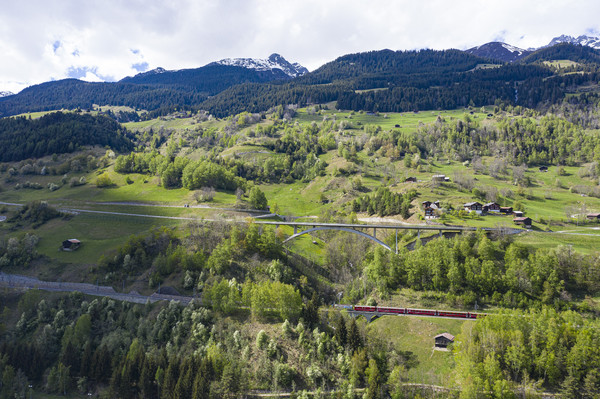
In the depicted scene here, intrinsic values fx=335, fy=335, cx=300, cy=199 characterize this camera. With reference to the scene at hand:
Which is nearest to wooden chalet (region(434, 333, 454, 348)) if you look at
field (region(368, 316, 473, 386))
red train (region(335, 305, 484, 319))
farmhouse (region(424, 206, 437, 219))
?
field (region(368, 316, 473, 386))

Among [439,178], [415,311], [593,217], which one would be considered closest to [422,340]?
[415,311]

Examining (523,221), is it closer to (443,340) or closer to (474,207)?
(474,207)

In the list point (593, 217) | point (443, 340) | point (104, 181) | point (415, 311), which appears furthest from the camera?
point (104, 181)

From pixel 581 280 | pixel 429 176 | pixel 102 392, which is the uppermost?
pixel 429 176

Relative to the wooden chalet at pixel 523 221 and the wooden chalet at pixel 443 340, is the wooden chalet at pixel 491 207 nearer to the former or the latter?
the wooden chalet at pixel 523 221

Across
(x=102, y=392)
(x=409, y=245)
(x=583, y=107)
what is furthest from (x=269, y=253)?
(x=583, y=107)

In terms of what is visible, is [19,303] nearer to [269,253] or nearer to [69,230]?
[69,230]

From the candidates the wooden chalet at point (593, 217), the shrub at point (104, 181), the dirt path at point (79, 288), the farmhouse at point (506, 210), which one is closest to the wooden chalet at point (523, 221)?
the farmhouse at point (506, 210)
